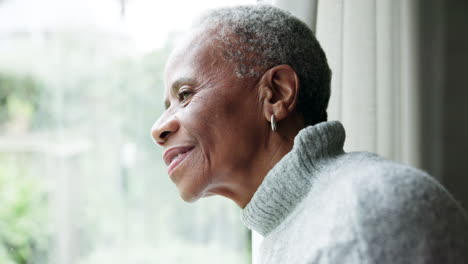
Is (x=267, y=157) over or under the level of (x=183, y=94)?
under

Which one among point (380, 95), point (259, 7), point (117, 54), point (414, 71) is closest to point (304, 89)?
point (259, 7)

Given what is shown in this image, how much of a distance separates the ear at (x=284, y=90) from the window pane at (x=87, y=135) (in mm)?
577

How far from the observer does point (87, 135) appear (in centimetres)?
155

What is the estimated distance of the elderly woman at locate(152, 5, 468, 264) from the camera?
0.89 metres

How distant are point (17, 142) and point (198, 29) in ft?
2.60

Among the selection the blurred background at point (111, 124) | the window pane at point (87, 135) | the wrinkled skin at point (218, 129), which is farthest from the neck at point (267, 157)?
the window pane at point (87, 135)

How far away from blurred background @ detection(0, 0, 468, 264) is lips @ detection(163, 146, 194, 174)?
→ 1.93ft

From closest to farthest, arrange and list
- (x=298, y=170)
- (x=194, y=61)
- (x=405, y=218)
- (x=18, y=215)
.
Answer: (x=405, y=218) < (x=298, y=170) < (x=194, y=61) < (x=18, y=215)

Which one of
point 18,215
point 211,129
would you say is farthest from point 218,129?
point 18,215

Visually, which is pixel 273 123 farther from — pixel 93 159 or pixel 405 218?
pixel 93 159

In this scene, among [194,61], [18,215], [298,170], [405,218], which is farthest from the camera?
[18,215]

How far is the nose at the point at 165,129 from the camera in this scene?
3.19 ft

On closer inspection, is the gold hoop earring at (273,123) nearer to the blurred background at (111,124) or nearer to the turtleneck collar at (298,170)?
the turtleneck collar at (298,170)

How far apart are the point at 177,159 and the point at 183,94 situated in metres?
0.14
